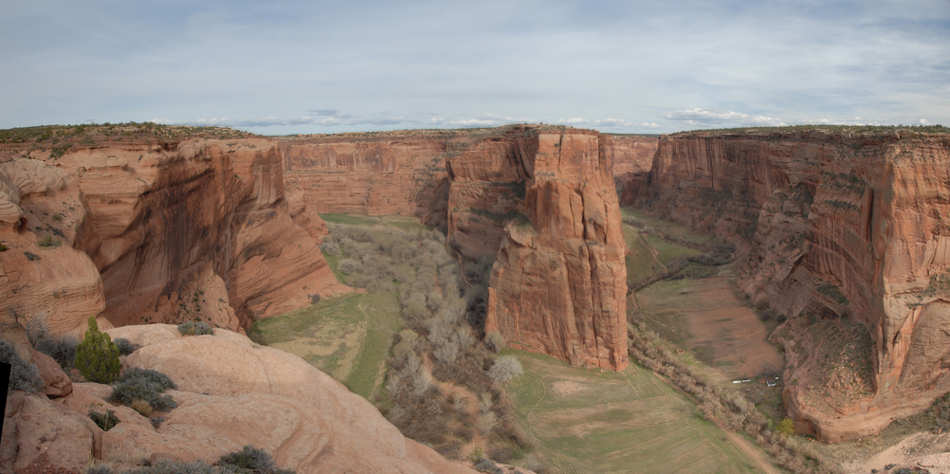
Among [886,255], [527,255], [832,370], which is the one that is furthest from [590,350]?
[886,255]

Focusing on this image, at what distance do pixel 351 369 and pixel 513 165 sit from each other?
668 inches

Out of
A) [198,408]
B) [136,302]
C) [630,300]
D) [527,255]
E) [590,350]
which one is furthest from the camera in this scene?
[630,300]

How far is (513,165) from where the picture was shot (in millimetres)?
32562

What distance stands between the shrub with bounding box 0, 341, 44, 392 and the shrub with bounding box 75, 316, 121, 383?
7.20 feet

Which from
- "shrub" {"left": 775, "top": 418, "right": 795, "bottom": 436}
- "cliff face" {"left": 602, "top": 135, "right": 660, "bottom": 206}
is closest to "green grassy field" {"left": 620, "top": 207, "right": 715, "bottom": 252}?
"cliff face" {"left": 602, "top": 135, "right": 660, "bottom": 206}

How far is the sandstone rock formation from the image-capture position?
5.46m

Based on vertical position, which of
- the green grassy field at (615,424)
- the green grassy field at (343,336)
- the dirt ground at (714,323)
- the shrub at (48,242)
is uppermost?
the shrub at (48,242)

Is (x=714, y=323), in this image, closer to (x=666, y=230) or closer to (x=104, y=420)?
(x=666, y=230)

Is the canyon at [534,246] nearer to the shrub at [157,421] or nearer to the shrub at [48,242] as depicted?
the shrub at [48,242]

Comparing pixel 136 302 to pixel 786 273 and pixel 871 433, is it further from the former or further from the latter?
pixel 786 273

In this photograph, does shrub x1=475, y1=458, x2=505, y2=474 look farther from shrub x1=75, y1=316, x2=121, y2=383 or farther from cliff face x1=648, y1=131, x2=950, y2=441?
cliff face x1=648, y1=131, x2=950, y2=441

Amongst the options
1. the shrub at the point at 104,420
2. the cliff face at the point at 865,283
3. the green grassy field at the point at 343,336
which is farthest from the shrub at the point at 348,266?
the shrub at the point at 104,420

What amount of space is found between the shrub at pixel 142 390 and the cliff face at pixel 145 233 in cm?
339

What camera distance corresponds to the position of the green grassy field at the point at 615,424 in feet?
60.7
